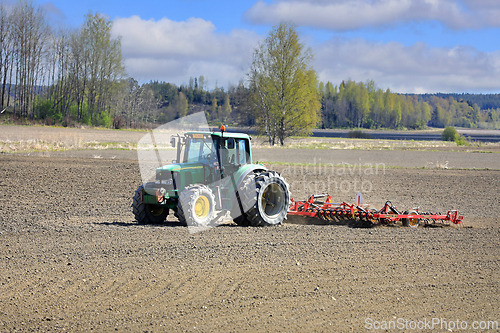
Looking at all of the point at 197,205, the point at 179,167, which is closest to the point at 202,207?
the point at 197,205

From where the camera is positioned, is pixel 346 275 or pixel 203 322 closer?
pixel 203 322

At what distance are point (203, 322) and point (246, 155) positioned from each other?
5504 millimetres

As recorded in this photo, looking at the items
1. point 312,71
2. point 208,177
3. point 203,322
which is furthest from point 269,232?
point 312,71

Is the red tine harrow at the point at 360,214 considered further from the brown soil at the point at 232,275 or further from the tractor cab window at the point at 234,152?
the tractor cab window at the point at 234,152

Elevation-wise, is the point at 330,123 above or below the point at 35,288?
above

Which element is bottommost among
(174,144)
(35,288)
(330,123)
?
(35,288)

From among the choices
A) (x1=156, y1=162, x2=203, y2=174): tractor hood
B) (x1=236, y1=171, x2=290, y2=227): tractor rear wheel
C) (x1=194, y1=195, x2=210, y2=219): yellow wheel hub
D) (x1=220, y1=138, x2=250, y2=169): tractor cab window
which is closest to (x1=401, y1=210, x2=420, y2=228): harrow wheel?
(x1=236, y1=171, x2=290, y2=227): tractor rear wheel

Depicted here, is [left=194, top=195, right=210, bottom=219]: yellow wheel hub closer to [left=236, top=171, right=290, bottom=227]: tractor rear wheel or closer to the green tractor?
the green tractor

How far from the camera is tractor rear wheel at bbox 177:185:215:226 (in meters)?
8.15

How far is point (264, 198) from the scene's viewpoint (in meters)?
9.56

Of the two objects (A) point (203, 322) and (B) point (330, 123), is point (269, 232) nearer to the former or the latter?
(A) point (203, 322)

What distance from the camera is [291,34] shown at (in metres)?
42.7

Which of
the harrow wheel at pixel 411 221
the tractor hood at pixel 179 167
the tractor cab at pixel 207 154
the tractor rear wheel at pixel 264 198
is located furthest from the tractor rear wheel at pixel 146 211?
the harrow wheel at pixel 411 221

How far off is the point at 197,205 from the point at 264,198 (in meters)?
1.81
